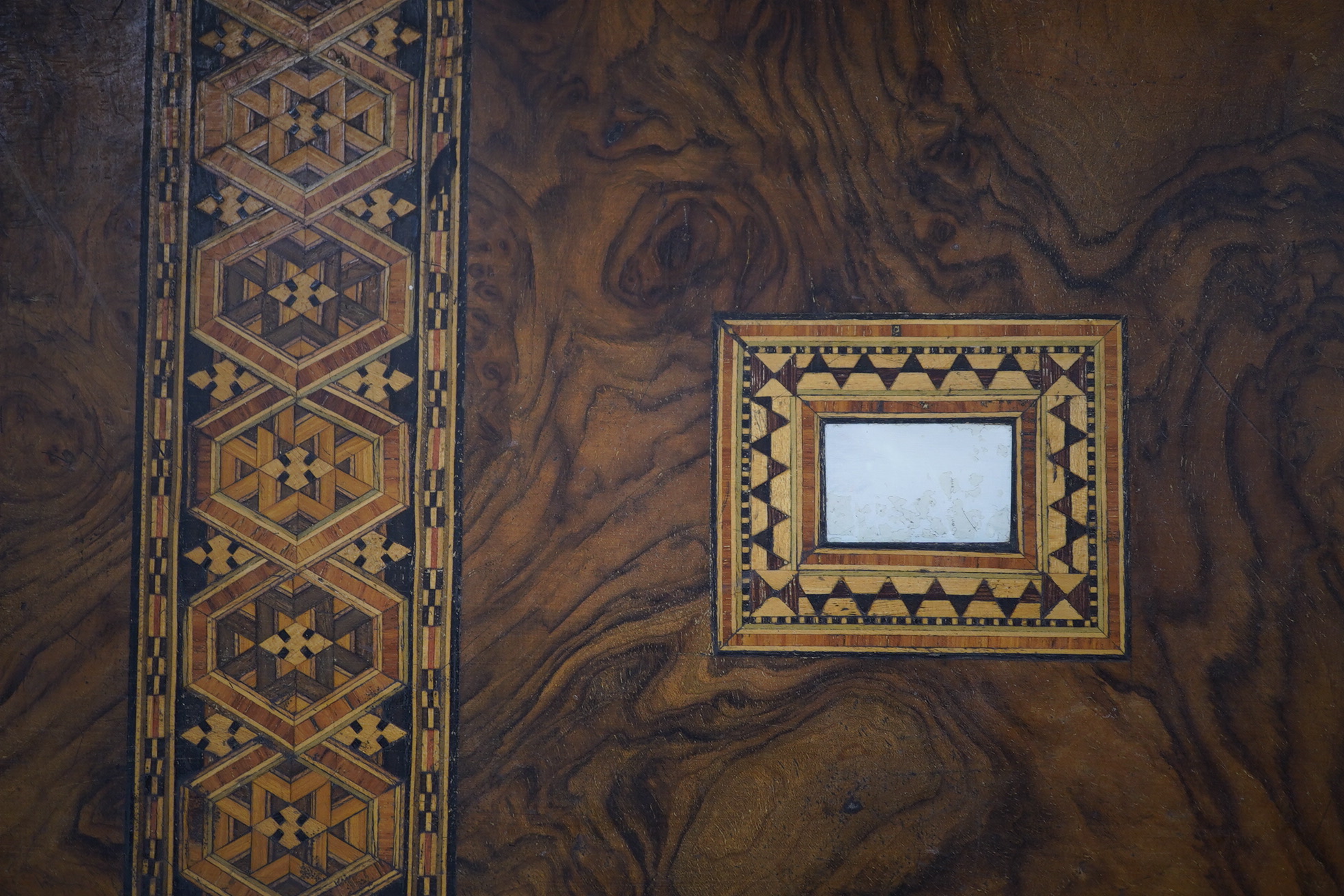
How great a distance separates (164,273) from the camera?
1101 millimetres

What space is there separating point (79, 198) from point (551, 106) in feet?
2.14

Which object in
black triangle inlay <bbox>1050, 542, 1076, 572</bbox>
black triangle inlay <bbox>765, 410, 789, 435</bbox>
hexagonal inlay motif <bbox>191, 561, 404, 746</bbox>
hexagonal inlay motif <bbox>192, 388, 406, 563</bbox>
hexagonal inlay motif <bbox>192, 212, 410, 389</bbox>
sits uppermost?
hexagonal inlay motif <bbox>192, 212, 410, 389</bbox>

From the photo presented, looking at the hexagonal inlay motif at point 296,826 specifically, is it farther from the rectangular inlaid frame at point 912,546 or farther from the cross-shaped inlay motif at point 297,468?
the rectangular inlaid frame at point 912,546

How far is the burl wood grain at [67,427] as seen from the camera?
3.56 ft

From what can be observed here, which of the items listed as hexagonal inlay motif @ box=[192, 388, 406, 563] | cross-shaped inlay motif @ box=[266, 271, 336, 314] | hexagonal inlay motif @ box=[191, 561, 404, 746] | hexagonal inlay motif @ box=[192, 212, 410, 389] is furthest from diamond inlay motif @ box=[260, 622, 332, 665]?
cross-shaped inlay motif @ box=[266, 271, 336, 314]

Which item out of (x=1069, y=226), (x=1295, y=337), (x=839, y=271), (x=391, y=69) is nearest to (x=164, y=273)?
(x=391, y=69)

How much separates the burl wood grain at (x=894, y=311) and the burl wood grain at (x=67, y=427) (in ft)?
1.54

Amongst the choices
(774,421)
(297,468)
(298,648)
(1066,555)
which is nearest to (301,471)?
(297,468)

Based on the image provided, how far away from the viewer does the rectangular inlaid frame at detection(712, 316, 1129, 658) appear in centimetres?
107

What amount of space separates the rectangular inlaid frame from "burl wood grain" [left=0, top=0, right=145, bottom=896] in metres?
0.81

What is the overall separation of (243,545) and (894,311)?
92 centimetres

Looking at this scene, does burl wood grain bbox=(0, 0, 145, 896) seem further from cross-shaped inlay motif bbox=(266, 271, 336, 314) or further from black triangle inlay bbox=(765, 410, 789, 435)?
black triangle inlay bbox=(765, 410, 789, 435)

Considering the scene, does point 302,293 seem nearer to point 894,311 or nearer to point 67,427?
point 67,427

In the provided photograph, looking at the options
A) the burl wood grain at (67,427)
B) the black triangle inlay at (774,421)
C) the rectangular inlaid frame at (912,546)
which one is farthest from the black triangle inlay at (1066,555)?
the burl wood grain at (67,427)
